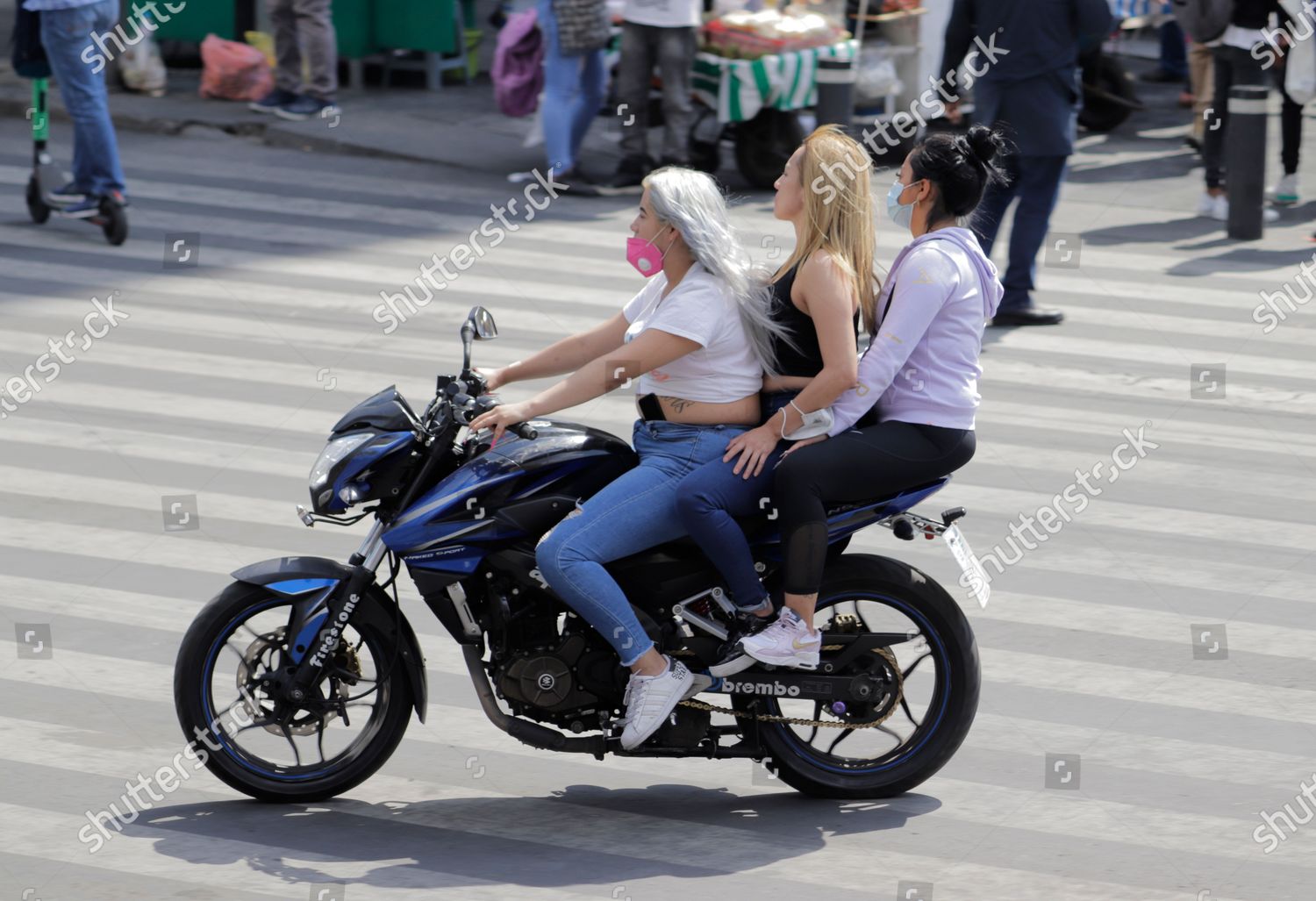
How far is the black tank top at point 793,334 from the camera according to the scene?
16.2 ft

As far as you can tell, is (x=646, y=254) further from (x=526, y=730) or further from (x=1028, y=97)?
(x=1028, y=97)

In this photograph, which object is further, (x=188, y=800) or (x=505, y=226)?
(x=505, y=226)

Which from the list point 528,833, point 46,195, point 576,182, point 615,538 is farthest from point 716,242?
point 576,182

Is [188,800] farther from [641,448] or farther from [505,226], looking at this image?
[505,226]

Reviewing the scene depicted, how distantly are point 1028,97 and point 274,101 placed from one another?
6.73m

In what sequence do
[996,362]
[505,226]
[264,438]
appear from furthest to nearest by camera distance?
[505,226]
[996,362]
[264,438]

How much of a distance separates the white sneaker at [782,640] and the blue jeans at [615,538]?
0.89 ft

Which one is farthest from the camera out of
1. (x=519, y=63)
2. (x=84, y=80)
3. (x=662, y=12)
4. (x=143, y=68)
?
(x=143, y=68)

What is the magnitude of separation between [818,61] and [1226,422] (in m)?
4.94

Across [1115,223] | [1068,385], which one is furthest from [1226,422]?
[1115,223]

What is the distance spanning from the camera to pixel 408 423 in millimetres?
4871

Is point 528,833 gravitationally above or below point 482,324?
below

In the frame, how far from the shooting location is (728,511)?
483 cm

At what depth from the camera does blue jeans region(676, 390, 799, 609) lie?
4.77m
